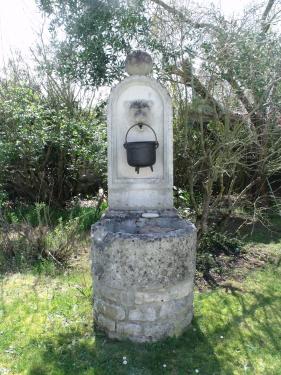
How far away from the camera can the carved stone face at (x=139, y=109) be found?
402cm

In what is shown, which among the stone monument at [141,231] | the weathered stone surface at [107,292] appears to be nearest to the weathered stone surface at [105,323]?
the stone monument at [141,231]

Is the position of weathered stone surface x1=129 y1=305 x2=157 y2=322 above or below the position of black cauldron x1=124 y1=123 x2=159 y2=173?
below

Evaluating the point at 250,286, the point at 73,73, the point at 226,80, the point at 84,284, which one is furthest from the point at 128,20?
the point at 250,286

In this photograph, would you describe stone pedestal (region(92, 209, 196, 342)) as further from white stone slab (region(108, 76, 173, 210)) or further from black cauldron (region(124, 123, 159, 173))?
black cauldron (region(124, 123, 159, 173))

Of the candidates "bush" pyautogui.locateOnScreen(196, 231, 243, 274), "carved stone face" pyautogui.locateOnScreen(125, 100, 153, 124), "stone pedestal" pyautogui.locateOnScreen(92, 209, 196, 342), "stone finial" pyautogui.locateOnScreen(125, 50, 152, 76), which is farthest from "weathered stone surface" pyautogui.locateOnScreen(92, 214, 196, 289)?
"bush" pyautogui.locateOnScreen(196, 231, 243, 274)

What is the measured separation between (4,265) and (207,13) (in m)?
4.57

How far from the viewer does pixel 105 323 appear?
143 inches

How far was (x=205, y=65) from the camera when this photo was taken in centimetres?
545

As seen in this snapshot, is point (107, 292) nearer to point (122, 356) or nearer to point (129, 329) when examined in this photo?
point (129, 329)

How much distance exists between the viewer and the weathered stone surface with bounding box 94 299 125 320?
11.4 feet

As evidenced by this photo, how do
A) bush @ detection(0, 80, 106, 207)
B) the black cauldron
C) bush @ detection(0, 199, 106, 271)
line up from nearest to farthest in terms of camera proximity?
the black cauldron → bush @ detection(0, 199, 106, 271) → bush @ detection(0, 80, 106, 207)

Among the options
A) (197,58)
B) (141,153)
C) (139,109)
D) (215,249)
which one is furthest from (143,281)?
(197,58)

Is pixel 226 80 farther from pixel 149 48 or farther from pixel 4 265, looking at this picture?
pixel 4 265

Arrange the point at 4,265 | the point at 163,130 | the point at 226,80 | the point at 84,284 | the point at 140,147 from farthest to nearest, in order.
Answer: the point at 226,80, the point at 4,265, the point at 84,284, the point at 163,130, the point at 140,147
